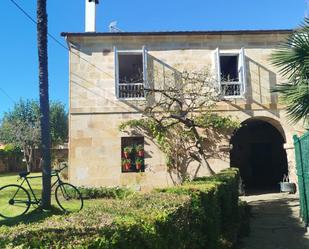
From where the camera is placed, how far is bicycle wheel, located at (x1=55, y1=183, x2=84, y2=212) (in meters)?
10.1

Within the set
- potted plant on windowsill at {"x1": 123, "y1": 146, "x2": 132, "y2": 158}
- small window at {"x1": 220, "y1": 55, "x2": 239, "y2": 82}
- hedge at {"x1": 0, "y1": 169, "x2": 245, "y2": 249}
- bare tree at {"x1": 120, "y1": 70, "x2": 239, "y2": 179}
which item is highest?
small window at {"x1": 220, "y1": 55, "x2": 239, "y2": 82}

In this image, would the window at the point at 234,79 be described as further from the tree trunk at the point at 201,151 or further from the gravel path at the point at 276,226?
the gravel path at the point at 276,226

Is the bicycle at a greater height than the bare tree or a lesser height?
lesser

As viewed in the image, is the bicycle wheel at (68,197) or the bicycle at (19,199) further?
the bicycle wheel at (68,197)

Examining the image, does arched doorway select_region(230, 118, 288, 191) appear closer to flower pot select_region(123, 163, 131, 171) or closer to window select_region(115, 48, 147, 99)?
window select_region(115, 48, 147, 99)

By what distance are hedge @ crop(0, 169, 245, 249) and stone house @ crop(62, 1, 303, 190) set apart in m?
9.17

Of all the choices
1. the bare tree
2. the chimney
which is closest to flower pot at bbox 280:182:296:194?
the bare tree

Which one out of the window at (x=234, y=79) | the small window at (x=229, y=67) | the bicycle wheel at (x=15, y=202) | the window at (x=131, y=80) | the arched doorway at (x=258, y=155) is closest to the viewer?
the bicycle wheel at (x=15, y=202)

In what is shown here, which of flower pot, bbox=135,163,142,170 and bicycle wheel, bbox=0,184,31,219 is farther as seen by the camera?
flower pot, bbox=135,163,142,170

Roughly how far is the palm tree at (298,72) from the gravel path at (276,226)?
8.16ft

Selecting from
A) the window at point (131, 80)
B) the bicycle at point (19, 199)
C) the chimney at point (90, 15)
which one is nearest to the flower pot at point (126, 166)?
the window at point (131, 80)

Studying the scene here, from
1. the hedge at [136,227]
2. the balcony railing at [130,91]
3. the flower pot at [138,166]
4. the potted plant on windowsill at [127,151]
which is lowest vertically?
the hedge at [136,227]

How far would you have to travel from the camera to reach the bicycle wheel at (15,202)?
9.27 m

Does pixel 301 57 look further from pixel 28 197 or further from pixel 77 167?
pixel 77 167
